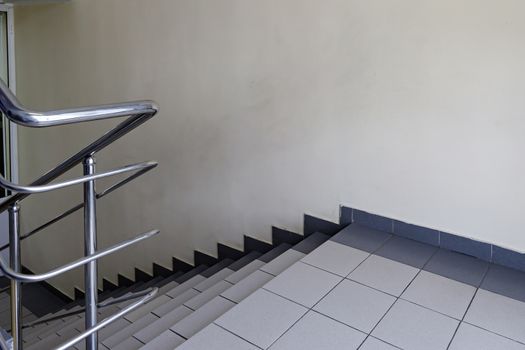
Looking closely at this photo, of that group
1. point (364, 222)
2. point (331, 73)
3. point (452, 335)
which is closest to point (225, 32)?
point (331, 73)

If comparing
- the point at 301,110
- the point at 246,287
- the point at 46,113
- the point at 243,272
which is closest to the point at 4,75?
the point at 301,110

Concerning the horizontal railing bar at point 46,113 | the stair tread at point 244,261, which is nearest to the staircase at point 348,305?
the stair tread at point 244,261

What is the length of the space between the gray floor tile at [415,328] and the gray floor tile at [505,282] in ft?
1.33

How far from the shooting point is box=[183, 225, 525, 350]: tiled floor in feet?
5.10

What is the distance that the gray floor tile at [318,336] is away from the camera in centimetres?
151

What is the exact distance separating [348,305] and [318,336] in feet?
0.86

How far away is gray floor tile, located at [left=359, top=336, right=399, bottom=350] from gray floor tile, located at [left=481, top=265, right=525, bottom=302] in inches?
28.6

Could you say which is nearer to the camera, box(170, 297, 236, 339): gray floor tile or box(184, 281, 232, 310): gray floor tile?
box(170, 297, 236, 339): gray floor tile

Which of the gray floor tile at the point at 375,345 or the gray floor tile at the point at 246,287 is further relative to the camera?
the gray floor tile at the point at 246,287

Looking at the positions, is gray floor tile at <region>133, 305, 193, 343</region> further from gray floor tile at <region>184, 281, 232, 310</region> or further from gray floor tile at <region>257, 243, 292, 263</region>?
gray floor tile at <region>257, 243, 292, 263</region>

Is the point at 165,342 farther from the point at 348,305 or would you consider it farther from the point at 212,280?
the point at 212,280

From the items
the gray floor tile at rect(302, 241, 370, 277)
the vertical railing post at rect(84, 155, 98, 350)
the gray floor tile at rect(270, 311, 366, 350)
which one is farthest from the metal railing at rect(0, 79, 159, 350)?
the gray floor tile at rect(302, 241, 370, 277)

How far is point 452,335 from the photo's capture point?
1593 millimetres

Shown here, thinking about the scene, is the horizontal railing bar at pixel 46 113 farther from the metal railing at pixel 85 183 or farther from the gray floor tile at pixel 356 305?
the gray floor tile at pixel 356 305
